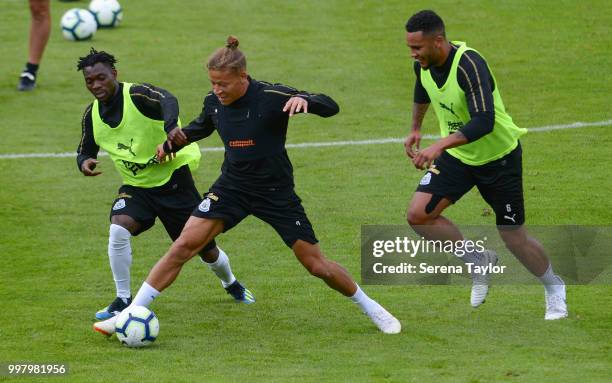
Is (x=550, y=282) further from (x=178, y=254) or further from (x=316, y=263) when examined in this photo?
(x=178, y=254)

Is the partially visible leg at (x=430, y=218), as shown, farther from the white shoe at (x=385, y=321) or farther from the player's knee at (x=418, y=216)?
the white shoe at (x=385, y=321)

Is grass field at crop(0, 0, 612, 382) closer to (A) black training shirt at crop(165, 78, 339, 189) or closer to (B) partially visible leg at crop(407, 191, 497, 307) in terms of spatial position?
(B) partially visible leg at crop(407, 191, 497, 307)

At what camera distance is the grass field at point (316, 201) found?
8.71 m

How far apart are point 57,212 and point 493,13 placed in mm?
10806

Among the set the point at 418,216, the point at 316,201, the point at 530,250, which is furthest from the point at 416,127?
the point at 316,201

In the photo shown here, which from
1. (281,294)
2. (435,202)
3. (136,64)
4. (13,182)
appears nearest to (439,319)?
(435,202)

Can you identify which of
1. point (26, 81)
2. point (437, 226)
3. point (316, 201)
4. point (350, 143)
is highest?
point (437, 226)

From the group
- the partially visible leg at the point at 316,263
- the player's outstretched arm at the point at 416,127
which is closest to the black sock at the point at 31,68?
the player's outstretched arm at the point at 416,127

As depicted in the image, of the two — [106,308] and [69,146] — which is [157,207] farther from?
[69,146]


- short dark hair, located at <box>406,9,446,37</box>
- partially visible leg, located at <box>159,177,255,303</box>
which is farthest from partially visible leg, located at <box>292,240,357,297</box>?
short dark hair, located at <box>406,9,446,37</box>

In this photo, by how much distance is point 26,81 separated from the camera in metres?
19.1

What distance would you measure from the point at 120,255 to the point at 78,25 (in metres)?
12.6

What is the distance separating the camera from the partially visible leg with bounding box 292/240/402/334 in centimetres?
920

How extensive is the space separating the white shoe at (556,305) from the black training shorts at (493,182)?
2.11ft
